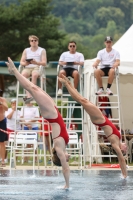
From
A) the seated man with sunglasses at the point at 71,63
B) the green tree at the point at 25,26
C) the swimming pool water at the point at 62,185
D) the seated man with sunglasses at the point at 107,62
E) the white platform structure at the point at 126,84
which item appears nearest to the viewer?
the swimming pool water at the point at 62,185

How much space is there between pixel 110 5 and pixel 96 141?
177 m

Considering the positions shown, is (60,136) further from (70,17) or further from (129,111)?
(70,17)

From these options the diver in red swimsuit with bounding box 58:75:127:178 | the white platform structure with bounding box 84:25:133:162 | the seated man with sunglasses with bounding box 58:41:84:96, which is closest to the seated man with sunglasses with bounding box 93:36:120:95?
the seated man with sunglasses with bounding box 58:41:84:96

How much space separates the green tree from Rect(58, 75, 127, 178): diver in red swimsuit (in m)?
32.9

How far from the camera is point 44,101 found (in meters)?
12.4

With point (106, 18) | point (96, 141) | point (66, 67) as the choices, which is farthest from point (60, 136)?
point (106, 18)

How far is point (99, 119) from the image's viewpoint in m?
13.8

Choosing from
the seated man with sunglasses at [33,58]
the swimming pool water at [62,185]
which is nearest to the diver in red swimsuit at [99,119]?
the swimming pool water at [62,185]

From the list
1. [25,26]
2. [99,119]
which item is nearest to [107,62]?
[99,119]

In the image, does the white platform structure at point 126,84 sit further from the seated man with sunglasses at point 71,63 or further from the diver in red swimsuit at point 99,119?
the diver in red swimsuit at point 99,119

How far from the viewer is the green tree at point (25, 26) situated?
4732 cm

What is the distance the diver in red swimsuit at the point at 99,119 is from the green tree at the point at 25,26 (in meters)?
A: 32.9

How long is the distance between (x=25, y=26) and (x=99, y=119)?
35625mm

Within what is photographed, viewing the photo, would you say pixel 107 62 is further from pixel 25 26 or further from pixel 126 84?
pixel 25 26
